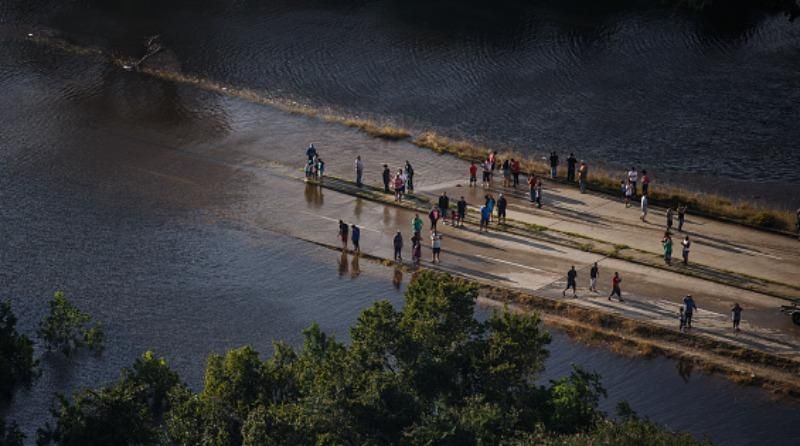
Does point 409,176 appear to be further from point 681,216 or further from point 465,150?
point 681,216

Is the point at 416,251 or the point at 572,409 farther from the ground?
the point at 416,251

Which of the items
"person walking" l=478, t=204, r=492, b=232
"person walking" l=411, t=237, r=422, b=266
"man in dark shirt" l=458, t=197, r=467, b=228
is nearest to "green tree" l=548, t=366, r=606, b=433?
"person walking" l=411, t=237, r=422, b=266

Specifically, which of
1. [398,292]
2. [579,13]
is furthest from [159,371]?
[579,13]

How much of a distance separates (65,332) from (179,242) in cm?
1200

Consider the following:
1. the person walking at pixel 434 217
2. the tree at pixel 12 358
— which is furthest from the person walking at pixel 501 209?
the tree at pixel 12 358

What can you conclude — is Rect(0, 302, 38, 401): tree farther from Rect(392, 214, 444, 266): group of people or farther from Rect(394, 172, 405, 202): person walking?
Rect(394, 172, 405, 202): person walking

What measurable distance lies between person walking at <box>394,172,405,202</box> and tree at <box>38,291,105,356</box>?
1997 centimetres

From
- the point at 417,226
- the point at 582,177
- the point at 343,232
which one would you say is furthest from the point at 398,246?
the point at 582,177

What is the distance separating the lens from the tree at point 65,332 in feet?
207

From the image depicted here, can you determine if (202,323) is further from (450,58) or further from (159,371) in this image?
→ (450,58)

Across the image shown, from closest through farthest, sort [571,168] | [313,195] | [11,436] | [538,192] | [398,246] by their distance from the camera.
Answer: [11,436], [398,246], [538,192], [313,195], [571,168]

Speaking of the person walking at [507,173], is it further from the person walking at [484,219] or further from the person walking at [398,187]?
the person walking at [398,187]

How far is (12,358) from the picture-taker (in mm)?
59781

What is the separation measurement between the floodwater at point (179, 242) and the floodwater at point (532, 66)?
6376 mm
